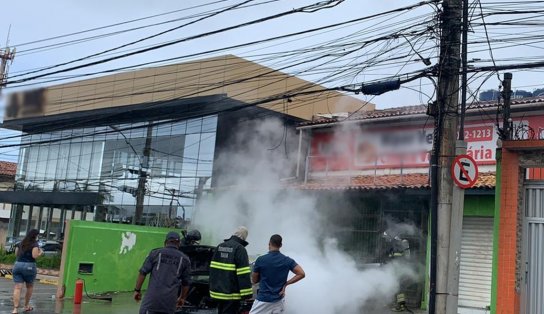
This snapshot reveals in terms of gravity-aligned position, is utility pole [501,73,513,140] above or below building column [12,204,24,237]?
above

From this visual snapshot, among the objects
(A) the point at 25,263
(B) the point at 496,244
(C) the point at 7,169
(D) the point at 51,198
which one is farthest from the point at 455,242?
(C) the point at 7,169

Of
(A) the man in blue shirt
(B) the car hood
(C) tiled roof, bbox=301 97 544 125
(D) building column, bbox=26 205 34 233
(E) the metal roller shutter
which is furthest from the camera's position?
(D) building column, bbox=26 205 34 233

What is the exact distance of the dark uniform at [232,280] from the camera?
6676mm

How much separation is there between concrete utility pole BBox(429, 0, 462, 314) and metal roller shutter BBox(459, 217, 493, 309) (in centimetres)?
567

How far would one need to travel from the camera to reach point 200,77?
1941 cm

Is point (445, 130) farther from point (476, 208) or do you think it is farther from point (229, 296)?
point (476, 208)

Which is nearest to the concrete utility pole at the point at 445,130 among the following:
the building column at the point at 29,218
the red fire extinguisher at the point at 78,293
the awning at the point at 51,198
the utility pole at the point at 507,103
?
the utility pole at the point at 507,103

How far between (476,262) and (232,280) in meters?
8.13

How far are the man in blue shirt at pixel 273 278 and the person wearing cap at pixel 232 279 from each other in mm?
151

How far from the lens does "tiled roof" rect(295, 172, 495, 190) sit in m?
12.6

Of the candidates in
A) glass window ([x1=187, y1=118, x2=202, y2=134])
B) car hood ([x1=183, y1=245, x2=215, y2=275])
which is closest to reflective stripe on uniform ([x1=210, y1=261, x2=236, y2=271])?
car hood ([x1=183, y1=245, x2=215, y2=275])

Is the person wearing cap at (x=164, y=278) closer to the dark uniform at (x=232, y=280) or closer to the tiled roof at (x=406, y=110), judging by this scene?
the dark uniform at (x=232, y=280)

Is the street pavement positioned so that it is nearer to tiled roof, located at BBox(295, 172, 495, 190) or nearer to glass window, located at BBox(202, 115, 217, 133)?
tiled roof, located at BBox(295, 172, 495, 190)

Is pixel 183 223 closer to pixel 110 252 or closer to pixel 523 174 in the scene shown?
pixel 110 252
